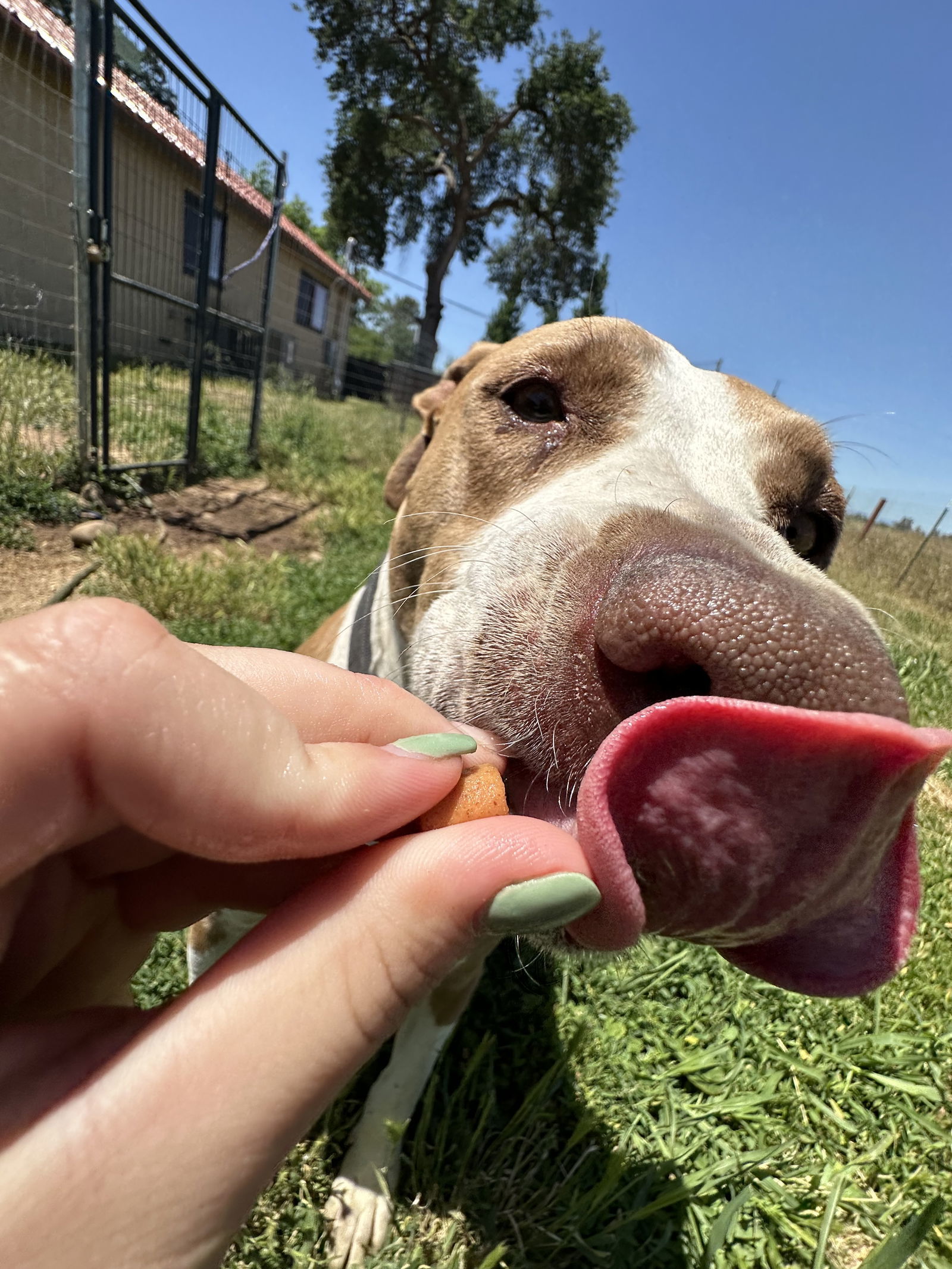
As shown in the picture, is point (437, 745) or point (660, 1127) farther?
point (660, 1127)

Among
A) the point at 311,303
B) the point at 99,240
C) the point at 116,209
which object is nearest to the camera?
the point at 99,240

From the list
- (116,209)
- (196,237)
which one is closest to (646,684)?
(116,209)

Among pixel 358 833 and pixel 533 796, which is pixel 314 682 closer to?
pixel 358 833

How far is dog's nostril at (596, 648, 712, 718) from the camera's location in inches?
38.0

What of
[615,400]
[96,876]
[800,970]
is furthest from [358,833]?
[615,400]

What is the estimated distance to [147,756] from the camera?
26.1 inches

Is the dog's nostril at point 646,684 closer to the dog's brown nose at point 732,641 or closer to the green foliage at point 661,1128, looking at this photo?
the dog's brown nose at point 732,641

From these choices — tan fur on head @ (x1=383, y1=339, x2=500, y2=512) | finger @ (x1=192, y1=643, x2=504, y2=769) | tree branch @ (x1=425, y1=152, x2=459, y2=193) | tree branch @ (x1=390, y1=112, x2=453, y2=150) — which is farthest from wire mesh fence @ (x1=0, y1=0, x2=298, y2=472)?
tree branch @ (x1=425, y1=152, x2=459, y2=193)

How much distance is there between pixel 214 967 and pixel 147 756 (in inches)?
10.4

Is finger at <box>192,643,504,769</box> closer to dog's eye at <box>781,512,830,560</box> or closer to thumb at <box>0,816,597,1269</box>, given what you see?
thumb at <box>0,816,597,1269</box>

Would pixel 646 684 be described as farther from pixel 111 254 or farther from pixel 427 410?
pixel 111 254

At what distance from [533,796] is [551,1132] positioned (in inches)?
65.3

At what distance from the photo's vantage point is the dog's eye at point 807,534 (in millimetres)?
2357

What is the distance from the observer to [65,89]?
5676mm
